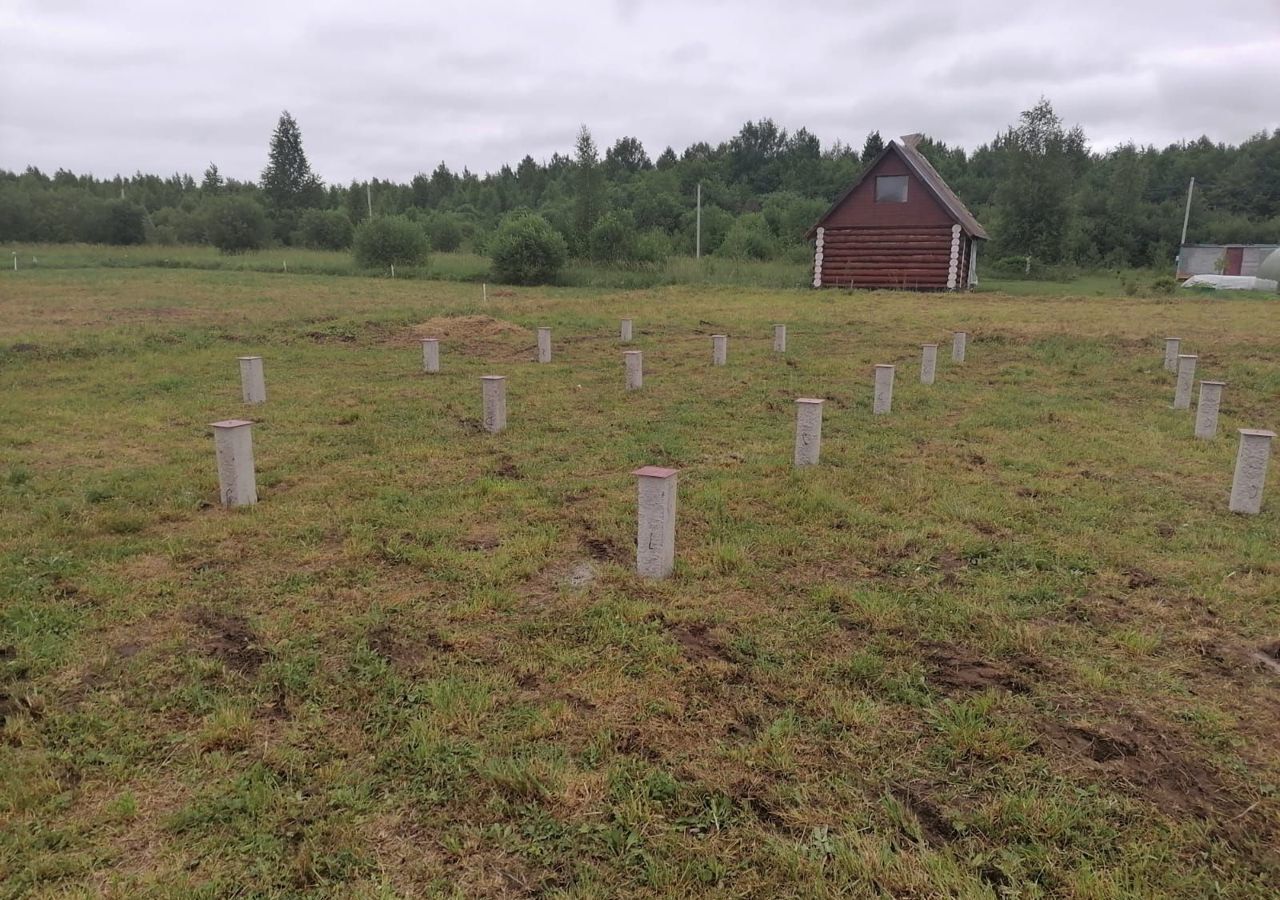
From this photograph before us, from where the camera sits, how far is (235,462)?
5.71m

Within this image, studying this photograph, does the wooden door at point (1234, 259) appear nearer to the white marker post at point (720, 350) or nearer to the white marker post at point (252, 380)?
the white marker post at point (720, 350)

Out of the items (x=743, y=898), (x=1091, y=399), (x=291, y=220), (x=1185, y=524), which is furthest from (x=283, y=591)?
(x=291, y=220)

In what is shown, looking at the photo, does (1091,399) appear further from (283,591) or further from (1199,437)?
(283,591)

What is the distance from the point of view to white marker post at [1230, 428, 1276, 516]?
18.1 feet

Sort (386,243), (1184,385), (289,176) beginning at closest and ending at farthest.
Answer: (1184,385) < (386,243) < (289,176)

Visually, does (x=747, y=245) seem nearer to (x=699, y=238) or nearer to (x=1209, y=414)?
(x=699, y=238)

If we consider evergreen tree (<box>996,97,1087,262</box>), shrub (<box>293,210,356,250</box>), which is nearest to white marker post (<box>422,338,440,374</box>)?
evergreen tree (<box>996,97,1087,262</box>)

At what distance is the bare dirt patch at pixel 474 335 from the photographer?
14.5 meters

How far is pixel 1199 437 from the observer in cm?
807

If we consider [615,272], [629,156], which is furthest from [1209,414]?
[629,156]

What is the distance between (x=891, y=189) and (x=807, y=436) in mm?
25475

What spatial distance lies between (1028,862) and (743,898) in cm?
91

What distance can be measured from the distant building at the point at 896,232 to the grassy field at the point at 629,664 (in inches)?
852

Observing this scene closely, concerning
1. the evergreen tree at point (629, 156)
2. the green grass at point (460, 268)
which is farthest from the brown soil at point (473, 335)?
the evergreen tree at point (629, 156)
